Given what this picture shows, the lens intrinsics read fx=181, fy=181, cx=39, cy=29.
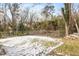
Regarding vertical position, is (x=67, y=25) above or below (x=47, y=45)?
above

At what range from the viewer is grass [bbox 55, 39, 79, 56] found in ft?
4.74

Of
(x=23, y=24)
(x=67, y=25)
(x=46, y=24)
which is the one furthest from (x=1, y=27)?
(x=67, y=25)

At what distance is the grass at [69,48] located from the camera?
1.44 metres

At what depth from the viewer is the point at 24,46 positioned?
1.46m

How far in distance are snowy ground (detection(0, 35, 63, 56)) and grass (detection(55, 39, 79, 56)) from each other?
4cm

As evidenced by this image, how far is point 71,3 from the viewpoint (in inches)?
57.9

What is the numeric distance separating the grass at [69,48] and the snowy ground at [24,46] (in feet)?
0.12

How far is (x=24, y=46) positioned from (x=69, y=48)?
36cm

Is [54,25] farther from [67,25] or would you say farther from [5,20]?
[5,20]

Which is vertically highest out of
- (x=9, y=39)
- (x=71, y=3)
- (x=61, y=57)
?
(x=71, y=3)

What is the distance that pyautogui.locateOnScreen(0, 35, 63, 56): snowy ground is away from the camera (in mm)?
1449

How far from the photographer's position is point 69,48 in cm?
146

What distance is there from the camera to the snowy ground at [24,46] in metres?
1.45

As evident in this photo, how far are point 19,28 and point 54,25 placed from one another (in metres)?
0.29
